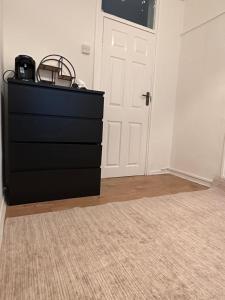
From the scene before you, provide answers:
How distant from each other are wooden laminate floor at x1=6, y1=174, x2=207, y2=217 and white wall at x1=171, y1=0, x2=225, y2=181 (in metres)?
0.31

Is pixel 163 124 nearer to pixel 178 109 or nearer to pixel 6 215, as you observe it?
pixel 178 109

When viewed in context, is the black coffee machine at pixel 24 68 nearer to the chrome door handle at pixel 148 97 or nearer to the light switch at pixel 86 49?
the light switch at pixel 86 49

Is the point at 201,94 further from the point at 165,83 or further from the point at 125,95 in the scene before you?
the point at 125,95

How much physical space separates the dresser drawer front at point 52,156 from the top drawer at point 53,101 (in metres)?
0.27

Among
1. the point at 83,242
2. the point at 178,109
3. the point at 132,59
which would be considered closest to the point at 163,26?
the point at 132,59

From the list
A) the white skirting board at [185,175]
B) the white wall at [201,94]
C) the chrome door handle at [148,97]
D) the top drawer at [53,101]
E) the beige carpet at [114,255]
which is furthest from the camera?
the chrome door handle at [148,97]

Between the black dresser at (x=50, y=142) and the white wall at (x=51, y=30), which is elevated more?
the white wall at (x=51, y=30)

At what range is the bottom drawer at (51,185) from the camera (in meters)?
1.64

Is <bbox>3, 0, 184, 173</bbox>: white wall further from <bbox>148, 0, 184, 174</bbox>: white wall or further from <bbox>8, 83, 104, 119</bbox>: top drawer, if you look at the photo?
<bbox>8, 83, 104, 119</bbox>: top drawer

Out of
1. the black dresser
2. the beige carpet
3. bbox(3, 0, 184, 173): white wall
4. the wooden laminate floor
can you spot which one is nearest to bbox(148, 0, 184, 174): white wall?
bbox(3, 0, 184, 173): white wall

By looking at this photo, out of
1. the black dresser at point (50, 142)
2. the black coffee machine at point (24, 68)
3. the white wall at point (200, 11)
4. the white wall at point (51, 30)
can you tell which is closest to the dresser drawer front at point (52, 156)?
the black dresser at point (50, 142)

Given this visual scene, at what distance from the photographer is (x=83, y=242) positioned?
1196 mm

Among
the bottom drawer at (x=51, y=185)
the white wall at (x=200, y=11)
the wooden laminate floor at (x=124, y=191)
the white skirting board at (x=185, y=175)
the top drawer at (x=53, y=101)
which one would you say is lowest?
the wooden laminate floor at (x=124, y=191)

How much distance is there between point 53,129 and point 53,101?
23cm
